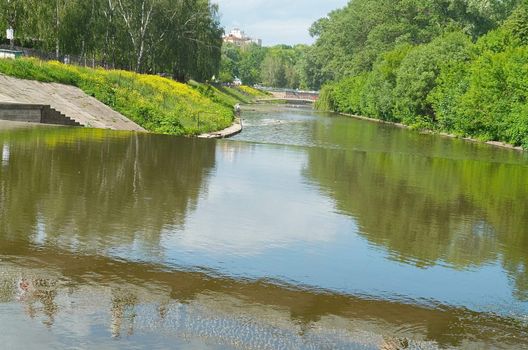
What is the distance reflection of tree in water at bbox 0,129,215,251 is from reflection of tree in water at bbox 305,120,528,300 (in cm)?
351

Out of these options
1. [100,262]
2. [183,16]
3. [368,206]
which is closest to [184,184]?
[368,206]

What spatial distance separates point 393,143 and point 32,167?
96.4 feet

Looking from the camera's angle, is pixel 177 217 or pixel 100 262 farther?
pixel 177 217

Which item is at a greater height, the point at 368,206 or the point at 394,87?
the point at 394,87

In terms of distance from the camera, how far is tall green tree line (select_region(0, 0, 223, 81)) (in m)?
47.2

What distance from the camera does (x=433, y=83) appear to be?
193 feet

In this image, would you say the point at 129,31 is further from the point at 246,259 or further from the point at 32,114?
the point at 246,259

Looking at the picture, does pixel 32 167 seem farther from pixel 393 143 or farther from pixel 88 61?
pixel 88 61

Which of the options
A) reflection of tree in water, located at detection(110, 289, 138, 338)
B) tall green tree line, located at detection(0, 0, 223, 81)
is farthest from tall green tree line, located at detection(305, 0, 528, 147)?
reflection of tree in water, located at detection(110, 289, 138, 338)

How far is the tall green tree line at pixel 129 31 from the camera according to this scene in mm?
47219

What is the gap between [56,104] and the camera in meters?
30.7

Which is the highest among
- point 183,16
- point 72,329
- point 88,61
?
point 183,16

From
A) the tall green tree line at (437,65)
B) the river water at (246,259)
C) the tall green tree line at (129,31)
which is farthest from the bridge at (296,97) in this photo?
the river water at (246,259)

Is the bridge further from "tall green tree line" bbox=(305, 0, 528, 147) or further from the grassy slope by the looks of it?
the grassy slope
